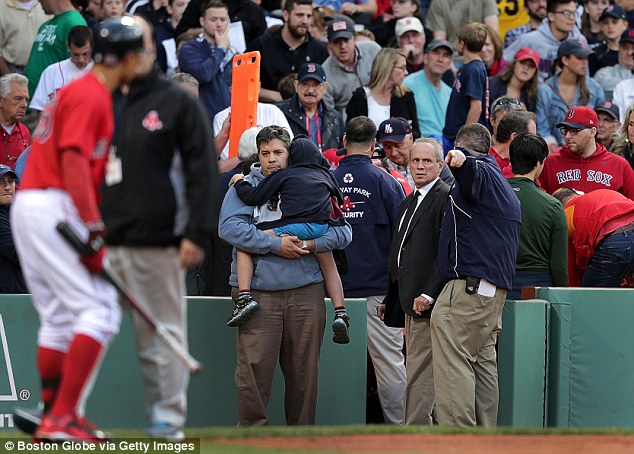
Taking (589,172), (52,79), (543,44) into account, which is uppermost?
(543,44)

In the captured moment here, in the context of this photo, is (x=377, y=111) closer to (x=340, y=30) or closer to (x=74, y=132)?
(x=340, y=30)

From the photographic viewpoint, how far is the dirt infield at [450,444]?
700cm

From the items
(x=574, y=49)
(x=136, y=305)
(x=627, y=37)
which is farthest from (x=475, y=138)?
(x=627, y=37)

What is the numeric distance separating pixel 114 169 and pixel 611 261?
5411 millimetres

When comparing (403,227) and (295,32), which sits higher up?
(295,32)

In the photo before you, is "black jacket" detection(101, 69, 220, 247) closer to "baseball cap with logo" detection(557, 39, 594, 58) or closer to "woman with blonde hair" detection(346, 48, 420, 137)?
"woman with blonde hair" detection(346, 48, 420, 137)

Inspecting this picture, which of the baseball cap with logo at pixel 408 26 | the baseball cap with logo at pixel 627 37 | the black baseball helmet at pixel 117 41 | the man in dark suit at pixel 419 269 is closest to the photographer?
the black baseball helmet at pixel 117 41

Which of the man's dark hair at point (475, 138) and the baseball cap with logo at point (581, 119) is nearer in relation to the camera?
the man's dark hair at point (475, 138)

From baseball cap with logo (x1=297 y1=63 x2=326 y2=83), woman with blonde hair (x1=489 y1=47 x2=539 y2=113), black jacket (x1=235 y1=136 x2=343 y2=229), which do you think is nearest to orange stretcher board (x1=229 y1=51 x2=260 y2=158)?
baseball cap with logo (x1=297 y1=63 x2=326 y2=83)

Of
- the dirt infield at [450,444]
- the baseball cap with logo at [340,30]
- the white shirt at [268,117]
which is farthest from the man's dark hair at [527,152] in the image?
the baseball cap with logo at [340,30]

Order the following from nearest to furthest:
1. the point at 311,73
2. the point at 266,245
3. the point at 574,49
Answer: the point at 266,245 < the point at 311,73 < the point at 574,49

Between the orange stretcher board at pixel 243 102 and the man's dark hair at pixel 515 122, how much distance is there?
2.23 metres

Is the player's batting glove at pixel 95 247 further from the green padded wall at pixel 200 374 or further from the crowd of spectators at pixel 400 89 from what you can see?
the green padded wall at pixel 200 374

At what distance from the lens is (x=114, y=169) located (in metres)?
6.08
